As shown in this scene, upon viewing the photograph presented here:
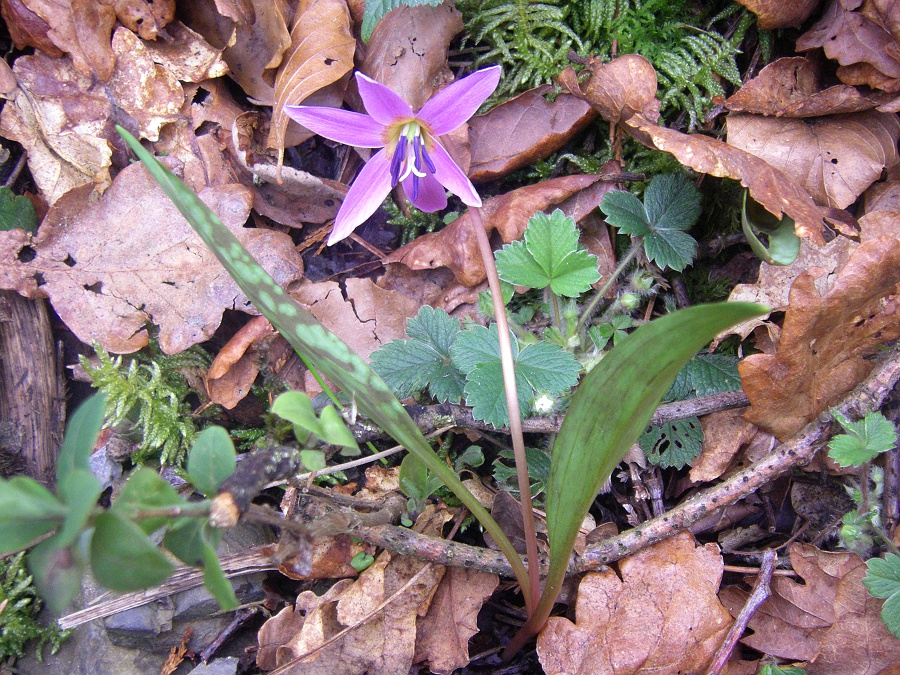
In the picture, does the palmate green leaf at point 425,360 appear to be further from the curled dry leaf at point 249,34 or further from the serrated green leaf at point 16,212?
the serrated green leaf at point 16,212

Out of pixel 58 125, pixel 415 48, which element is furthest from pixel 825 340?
pixel 58 125

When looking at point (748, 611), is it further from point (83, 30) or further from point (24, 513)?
point (83, 30)

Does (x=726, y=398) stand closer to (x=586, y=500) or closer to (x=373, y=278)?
(x=586, y=500)

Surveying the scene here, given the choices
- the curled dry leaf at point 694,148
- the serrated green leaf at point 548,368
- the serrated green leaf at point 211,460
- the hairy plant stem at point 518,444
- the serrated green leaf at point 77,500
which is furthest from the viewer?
the curled dry leaf at point 694,148

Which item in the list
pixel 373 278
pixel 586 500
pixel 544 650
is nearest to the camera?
pixel 586 500

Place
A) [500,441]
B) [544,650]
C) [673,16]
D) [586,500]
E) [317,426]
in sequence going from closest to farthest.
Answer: [317,426], [586,500], [544,650], [500,441], [673,16]

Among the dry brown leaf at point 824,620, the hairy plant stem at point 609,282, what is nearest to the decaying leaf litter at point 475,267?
the dry brown leaf at point 824,620

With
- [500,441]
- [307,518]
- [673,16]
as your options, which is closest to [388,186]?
[500,441]
